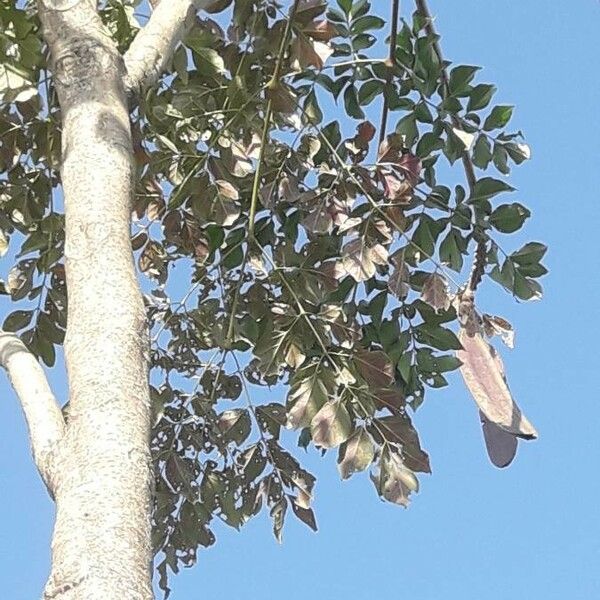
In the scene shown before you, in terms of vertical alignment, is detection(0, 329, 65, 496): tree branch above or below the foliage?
below

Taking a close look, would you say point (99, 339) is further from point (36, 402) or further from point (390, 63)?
point (390, 63)

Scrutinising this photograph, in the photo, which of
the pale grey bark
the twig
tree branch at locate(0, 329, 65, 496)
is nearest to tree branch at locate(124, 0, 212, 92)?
the pale grey bark

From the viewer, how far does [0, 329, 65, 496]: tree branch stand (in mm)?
1376

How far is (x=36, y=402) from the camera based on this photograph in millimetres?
1457

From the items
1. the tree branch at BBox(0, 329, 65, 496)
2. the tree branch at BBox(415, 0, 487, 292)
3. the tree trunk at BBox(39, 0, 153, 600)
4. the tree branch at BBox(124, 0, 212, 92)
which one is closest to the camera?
the tree trunk at BBox(39, 0, 153, 600)

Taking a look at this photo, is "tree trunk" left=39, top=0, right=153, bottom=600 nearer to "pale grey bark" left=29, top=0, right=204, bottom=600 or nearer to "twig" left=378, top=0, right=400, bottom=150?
"pale grey bark" left=29, top=0, right=204, bottom=600

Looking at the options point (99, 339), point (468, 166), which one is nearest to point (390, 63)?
point (468, 166)

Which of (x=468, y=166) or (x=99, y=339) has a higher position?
(x=468, y=166)

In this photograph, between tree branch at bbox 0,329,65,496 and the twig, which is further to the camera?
the twig

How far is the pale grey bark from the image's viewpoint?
1.20m

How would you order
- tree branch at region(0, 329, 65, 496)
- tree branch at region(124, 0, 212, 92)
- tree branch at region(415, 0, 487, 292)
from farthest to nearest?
tree branch at region(415, 0, 487, 292)
tree branch at region(124, 0, 212, 92)
tree branch at region(0, 329, 65, 496)

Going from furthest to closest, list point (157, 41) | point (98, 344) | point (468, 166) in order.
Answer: point (468, 166) → point (157, 41) → point (98, 344)

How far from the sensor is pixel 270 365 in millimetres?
2260

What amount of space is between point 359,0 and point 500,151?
0.48 m
